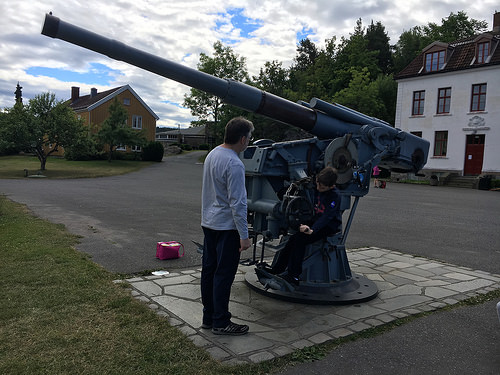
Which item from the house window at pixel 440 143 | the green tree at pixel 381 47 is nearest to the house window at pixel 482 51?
the house window at pixel 440 143

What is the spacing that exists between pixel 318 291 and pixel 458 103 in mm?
28962

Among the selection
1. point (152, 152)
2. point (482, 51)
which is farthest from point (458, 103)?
point (152, 152)

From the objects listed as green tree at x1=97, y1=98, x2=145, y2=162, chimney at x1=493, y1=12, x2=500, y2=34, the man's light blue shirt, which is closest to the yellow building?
green tree at x1=97, y1=98, x2=145, y2=162

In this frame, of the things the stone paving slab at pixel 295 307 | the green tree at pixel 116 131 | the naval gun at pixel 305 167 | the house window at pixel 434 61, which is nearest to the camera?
the stone paving slab at pixel 295 307

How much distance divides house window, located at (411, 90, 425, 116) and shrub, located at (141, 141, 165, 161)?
2318cm

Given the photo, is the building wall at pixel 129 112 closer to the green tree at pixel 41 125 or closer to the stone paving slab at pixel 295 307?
the green tree at pixel 41 125

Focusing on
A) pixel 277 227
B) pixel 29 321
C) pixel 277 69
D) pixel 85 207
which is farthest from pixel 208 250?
pixel 277 69

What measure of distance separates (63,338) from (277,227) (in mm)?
2312

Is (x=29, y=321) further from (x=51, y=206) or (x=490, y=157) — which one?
(x=490, y=157)

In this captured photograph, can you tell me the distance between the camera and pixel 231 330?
153 inches

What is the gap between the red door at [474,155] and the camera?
93.2 feet

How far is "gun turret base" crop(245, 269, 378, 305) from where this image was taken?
465 centimetres

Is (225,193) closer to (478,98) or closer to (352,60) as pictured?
(478,98)

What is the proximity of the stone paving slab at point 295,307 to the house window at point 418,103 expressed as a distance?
92.0 ft
